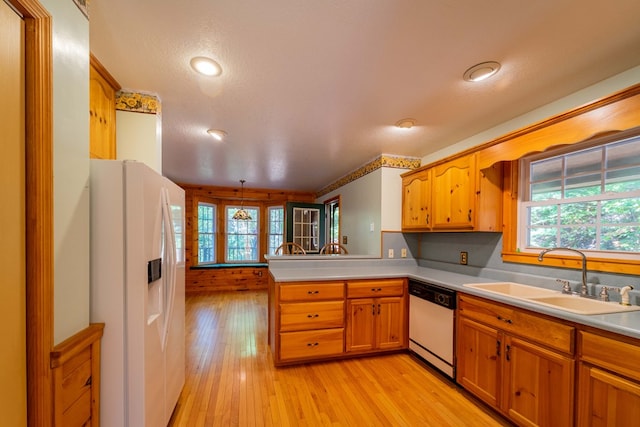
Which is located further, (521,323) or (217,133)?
(217,133)

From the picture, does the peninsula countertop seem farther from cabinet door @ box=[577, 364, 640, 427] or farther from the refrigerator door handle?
the refrigerator door handle

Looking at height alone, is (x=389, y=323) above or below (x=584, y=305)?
below

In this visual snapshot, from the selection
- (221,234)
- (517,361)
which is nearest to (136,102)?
(517,361)

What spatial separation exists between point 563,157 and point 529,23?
4.27 feet

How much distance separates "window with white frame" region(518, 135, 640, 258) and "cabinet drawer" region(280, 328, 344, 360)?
1.90m

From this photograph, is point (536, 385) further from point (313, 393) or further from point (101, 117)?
point (101, 117)

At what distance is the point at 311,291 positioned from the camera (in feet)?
8.05

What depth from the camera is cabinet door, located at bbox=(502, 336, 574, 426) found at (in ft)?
4.54

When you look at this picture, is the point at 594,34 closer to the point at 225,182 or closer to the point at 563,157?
the point at 563,157

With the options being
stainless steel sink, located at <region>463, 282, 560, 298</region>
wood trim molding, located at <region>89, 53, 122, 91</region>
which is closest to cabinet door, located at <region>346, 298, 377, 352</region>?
stainless steel sink, located at <region>463, 282, 560, 298</region>

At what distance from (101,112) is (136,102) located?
0.29m

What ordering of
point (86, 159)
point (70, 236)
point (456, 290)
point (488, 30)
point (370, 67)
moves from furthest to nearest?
1. point (456, 290)
2. point (370, 67)
3. point (488, 30)
4. point (86, 159)
5. point (70, 236)

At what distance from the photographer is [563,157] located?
6.61ft

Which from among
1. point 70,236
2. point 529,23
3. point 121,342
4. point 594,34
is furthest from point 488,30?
point 121,342
